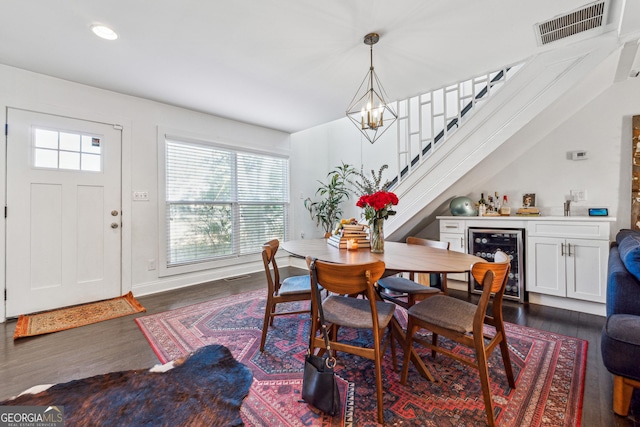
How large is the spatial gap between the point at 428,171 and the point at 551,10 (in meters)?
1.63

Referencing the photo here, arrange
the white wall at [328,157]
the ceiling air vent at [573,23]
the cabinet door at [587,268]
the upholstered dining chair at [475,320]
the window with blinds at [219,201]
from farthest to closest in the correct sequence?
the white wall at [328,157] < the window with blinds at [219,201] < the cabinet door at [587,268] < the ceiling air vent at [573,23] < the upholstered dining chair at [475,320]

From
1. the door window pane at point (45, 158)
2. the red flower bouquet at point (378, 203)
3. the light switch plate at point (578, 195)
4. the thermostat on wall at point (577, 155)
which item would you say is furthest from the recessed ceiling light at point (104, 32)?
the light switch plate at point (578, 195)

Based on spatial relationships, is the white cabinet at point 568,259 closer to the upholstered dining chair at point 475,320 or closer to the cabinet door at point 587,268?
the cabinet door at point 587,268

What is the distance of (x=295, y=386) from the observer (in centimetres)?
162

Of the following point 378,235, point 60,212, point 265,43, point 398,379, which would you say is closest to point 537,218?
point 378,235

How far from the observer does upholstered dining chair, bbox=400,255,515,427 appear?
1298 mm

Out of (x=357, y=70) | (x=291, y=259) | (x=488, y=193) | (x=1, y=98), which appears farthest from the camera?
(x=291, y=259)

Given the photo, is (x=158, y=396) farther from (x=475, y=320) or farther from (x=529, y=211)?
(x=529, y=211)

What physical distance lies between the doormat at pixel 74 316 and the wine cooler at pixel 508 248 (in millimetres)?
3821

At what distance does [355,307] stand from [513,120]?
2.49 m

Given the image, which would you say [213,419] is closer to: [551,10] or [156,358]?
[156,358]

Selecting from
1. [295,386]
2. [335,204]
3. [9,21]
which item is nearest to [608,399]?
[295,386]

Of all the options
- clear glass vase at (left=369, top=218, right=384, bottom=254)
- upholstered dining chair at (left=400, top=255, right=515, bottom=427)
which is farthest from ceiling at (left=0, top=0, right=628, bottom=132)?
upholstered dining chair at (left=400, top=255, right=515, bottom=427)

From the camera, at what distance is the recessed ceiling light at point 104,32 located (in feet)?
6.84
